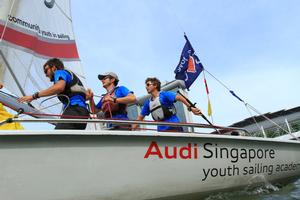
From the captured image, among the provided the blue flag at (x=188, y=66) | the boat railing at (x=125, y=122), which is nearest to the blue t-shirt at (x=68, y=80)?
the boat railing at (x=125, y=122)

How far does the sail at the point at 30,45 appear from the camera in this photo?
25.5 feet

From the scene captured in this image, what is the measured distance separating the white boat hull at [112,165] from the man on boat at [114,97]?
0.81 metres

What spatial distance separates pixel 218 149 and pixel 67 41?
210 inches

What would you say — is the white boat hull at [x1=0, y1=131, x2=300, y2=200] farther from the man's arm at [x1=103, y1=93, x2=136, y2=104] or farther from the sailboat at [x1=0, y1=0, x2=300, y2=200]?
the man's arm at [x1=103, y1=93, x2=136, y2=104]

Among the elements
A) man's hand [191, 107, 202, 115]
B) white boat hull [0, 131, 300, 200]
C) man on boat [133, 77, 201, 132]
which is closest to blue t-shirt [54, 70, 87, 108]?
white boat hull [0, 131, 300, 200]

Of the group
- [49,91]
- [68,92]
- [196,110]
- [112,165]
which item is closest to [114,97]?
[68,92]

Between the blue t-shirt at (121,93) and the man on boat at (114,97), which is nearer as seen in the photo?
the man on boat at (114,97)

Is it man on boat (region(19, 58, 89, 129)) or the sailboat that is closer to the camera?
the sailboat

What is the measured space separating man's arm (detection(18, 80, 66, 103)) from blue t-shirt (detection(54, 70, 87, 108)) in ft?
0.28

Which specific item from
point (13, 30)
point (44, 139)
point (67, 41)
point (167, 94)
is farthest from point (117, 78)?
point (67, 41)

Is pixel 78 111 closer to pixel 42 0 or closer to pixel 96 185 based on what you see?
pixel 96 185

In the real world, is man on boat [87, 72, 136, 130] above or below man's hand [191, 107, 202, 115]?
above

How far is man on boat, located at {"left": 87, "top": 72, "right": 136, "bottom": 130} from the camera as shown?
5262 millimetres

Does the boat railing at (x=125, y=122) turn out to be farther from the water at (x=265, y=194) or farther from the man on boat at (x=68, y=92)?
the water at (x=265, y=194)
